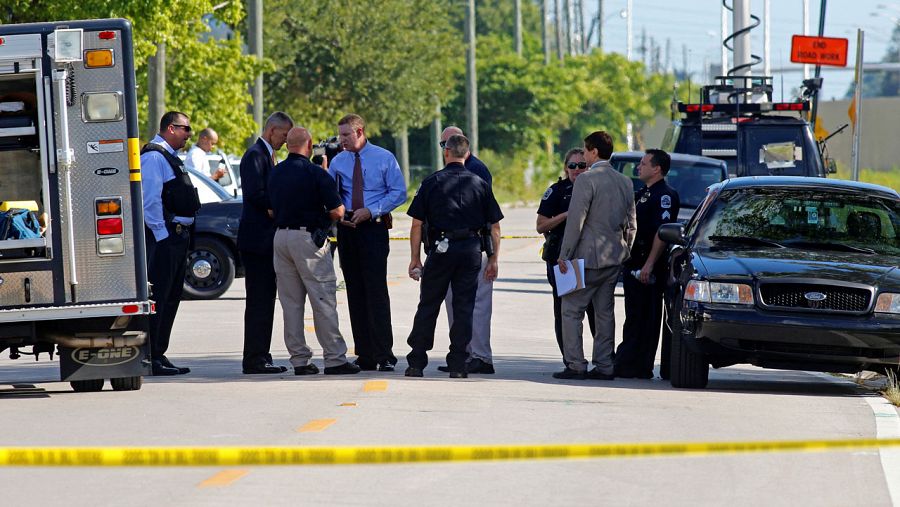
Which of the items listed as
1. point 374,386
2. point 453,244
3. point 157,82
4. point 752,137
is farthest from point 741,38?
point 374,386

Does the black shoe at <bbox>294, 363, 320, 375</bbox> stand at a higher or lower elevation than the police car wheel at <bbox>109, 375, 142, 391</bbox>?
lower

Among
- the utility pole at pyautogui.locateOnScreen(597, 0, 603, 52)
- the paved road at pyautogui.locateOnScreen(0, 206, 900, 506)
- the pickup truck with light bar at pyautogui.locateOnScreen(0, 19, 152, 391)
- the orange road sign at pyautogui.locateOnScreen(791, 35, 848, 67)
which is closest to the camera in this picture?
the paved road at pyautogui.locateOnScreen(0, 206, 900, 506)

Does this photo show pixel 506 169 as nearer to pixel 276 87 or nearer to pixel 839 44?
pixel 276 87

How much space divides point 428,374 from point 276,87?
3607 cm

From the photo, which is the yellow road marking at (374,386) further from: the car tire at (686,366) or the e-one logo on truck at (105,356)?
the car tire at (686,366)

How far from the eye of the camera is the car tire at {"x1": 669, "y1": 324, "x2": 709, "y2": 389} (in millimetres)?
12055

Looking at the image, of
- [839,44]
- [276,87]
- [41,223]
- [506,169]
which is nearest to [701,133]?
[839,44]

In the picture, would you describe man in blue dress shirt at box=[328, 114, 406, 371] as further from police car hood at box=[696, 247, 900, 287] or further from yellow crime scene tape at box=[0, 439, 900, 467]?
yellow crime scene tape at box=[0, 439, 900, 467]

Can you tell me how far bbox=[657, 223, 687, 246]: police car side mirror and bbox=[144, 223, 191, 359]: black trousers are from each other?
145 inches

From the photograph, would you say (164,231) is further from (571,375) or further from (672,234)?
(672,234)

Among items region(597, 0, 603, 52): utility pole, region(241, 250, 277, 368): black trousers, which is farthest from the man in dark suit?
region(597, 0, 603, 52): utility pole

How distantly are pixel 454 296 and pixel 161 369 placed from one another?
2.35 meters

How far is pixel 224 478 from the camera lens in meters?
8.04

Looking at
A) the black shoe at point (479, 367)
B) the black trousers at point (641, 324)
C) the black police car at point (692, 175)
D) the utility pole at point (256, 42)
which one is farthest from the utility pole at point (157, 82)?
the black trousers at point (641, 324)
